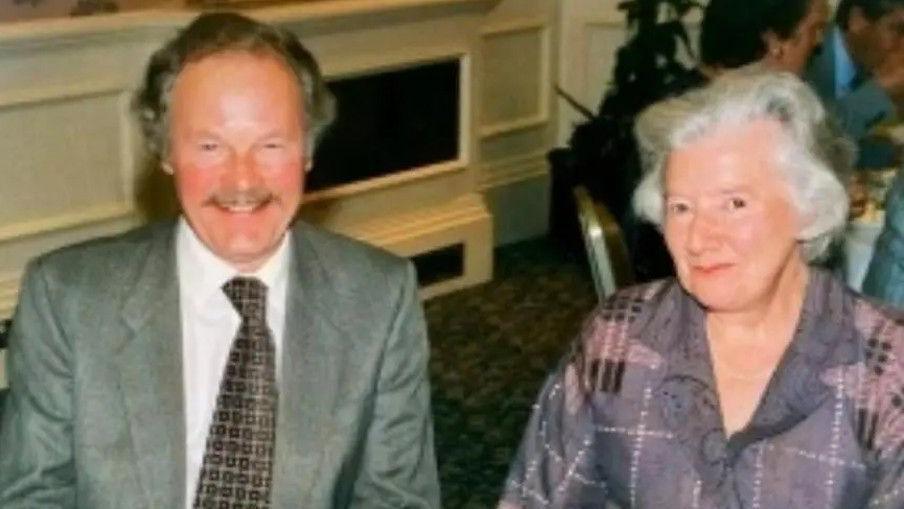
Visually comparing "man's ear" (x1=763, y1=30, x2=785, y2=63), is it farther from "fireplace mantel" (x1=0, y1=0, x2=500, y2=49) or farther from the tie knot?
the tie knot

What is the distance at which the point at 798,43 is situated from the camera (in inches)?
155

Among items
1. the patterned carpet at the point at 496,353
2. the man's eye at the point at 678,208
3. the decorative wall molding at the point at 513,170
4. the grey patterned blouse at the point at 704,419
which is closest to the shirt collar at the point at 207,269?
the grey patterned blouse at the point at 704,419

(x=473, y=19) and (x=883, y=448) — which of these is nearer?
(x=883, y=448)

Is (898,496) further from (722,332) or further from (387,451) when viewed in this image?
(387,451)

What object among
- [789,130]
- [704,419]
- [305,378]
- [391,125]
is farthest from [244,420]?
[391,125]

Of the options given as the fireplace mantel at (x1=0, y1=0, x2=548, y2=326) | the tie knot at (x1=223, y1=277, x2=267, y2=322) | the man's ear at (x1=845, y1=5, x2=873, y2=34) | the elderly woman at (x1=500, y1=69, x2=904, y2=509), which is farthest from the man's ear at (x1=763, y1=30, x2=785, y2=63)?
the tie knot at (x1=223, y1=277, x2=267, y2=322)

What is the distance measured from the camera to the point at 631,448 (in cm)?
205

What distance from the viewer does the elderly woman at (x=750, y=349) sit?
199cm

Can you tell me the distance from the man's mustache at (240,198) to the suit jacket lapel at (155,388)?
16 centimetres

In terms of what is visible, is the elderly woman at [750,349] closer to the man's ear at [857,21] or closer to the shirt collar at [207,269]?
the shirt collar at [207,269]

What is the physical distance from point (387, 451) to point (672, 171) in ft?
1.65

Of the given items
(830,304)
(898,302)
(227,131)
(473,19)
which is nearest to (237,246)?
(227,131)

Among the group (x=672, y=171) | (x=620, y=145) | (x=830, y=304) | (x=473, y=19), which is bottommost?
(x=620, y=145)

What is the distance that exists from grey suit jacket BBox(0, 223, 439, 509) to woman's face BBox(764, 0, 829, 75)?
2.00m
